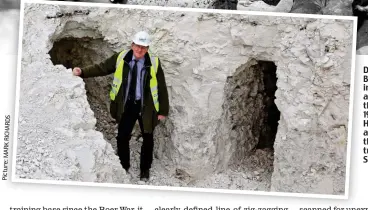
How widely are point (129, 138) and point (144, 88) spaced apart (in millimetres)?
481

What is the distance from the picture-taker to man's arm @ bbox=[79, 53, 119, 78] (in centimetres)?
409

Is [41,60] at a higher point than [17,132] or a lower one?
higher

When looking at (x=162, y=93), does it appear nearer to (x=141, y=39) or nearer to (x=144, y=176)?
(x=141, y=39)

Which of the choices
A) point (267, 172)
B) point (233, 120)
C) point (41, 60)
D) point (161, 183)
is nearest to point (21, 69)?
point (41, 60)

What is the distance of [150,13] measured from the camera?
14.0 ft

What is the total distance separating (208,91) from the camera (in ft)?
14.3

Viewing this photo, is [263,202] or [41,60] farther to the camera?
[41,60]

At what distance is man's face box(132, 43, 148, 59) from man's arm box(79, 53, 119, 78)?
0.15 meters

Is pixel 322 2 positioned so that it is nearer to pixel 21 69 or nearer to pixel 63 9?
pixel 63 9

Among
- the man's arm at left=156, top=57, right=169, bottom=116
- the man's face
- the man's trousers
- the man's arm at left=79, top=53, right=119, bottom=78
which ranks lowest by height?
the man's trousers

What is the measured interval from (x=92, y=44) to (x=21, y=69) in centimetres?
83

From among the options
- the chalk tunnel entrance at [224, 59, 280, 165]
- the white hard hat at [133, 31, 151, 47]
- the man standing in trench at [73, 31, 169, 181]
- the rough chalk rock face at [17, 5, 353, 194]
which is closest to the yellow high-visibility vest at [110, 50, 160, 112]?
the man standing in trench at [73, 31, 169, 181]

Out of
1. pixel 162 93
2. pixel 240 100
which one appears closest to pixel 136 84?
pixel 162 93

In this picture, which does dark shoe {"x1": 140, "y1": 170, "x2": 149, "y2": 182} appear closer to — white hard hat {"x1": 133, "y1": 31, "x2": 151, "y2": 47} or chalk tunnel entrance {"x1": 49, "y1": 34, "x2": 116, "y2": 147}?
chalk tunnel entrance {"x1": 49, "y1": 34, "x2": 116, "y2": 147}
